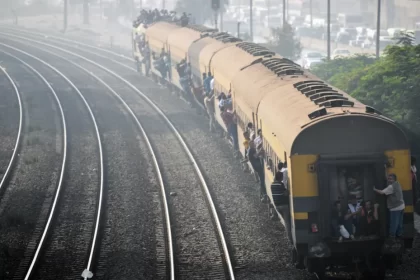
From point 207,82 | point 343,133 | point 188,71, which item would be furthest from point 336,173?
point 188,71

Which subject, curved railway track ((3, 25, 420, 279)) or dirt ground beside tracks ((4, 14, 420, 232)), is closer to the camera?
curved railway track ((3, 25, 420, 279))

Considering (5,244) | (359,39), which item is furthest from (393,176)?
(359,39)

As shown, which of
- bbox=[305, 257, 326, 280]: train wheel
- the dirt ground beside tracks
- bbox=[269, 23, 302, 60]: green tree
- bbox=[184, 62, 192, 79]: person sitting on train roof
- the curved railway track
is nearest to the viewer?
bbox=[305, 257, 326, 280]: train wheel

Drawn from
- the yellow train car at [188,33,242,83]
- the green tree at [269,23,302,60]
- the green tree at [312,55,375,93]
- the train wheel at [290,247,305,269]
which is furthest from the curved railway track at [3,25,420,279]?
the train wheel at [290,247,305,269]

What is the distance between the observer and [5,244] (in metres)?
16.1

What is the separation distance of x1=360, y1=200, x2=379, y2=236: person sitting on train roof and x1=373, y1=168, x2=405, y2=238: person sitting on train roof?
8.9 inches

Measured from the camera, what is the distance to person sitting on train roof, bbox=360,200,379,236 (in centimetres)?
1280

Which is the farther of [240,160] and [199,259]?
[240,160]

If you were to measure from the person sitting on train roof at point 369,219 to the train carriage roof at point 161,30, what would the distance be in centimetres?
2422

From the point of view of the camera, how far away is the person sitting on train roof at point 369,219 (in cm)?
1280

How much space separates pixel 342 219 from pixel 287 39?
1420 inches

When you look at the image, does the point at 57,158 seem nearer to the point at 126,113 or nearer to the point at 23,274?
the point at 126,113

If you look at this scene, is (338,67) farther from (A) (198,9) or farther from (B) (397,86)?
(A) (198,9)

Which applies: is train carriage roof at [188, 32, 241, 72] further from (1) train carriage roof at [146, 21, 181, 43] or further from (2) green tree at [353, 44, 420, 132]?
(1) train carriage roof at [146, 21, 181, 43]
